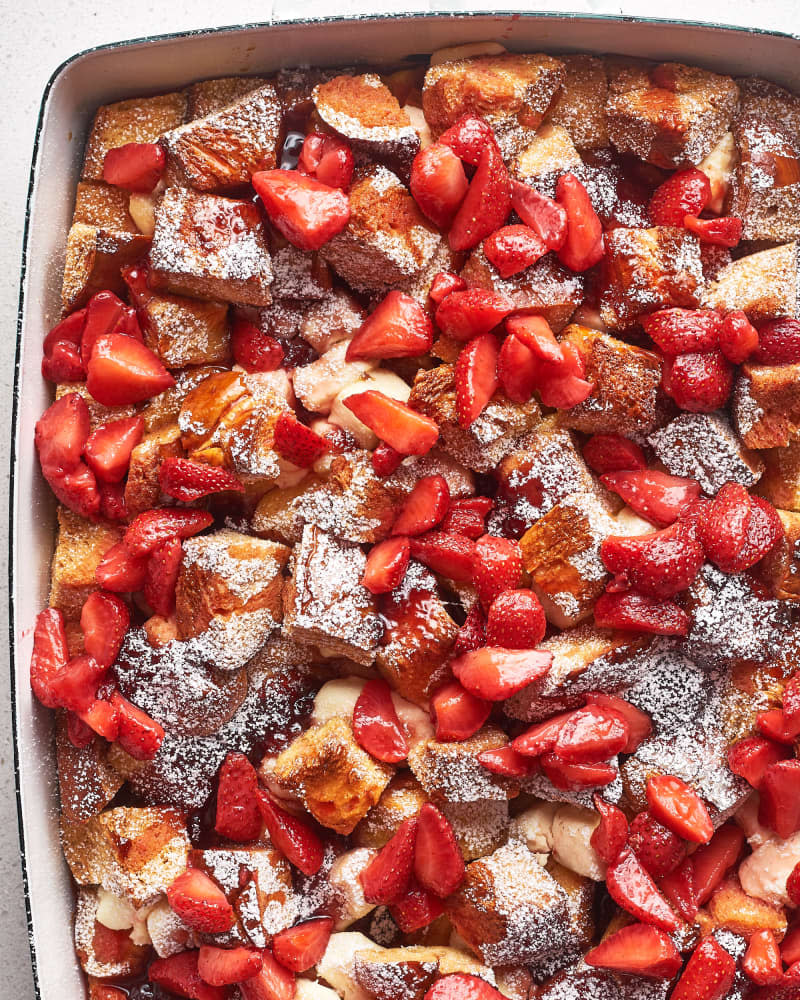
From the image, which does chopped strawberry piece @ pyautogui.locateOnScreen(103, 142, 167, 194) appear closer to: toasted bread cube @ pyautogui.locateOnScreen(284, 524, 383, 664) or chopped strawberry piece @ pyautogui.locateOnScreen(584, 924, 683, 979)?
toasted bread cube @ pyautogui.locateOnScreen(284, 524, 383, 664)

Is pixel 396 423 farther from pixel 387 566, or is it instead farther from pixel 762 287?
pixel 762 287

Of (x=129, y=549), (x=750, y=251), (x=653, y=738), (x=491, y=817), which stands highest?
(x=750, y=251)

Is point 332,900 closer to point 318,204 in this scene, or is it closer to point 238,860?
point 238,860

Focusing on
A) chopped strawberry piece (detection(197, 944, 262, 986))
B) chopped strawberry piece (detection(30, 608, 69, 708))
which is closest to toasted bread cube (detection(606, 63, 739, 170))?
chopped strawberry piece (detection(30, 608, 69, 708))

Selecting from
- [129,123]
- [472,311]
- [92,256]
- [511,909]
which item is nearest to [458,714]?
[511,909]

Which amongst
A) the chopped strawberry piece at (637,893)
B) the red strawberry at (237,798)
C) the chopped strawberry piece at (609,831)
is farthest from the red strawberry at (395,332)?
the chopped strawberry piece at (637,893)

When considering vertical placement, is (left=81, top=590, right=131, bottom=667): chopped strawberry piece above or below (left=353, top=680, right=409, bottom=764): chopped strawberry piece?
above

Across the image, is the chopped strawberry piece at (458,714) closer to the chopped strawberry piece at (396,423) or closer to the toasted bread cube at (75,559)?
the chopped strawberry piece at (396,423)

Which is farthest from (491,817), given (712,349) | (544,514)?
(712,349)
